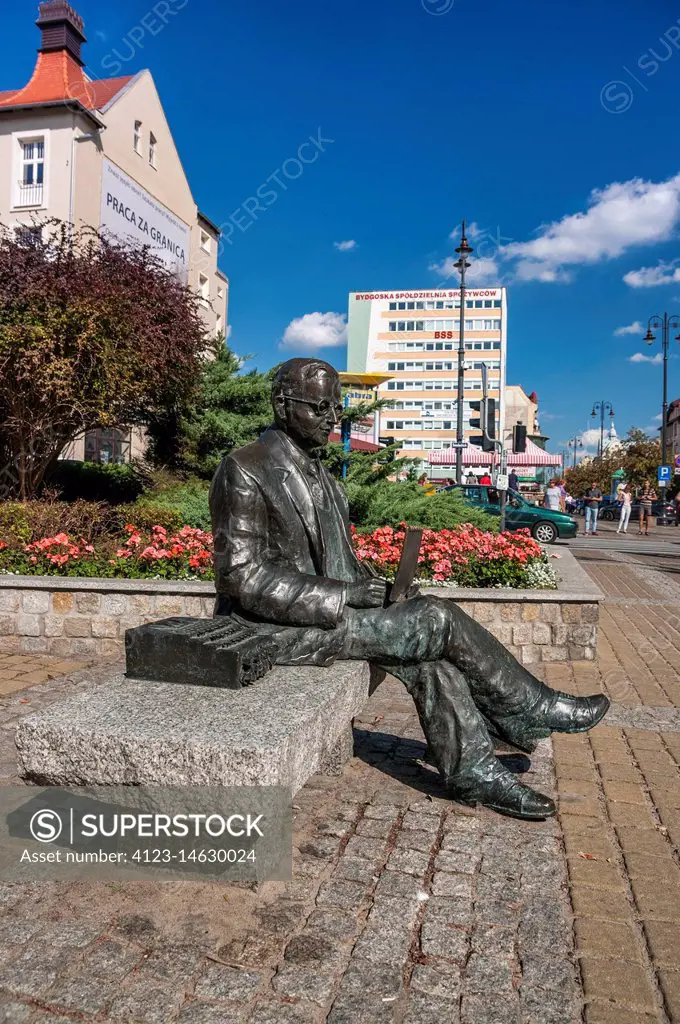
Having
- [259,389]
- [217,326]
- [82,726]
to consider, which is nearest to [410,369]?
[217,326]

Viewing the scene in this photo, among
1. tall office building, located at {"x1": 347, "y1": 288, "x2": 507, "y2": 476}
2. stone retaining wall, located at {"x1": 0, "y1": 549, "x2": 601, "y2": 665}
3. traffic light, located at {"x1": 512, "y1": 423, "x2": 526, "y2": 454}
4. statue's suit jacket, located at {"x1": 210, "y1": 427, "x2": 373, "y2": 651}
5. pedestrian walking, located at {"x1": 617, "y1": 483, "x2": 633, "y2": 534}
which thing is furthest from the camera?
tall office building, located at {"x1": 347, "y1": 288, "x2": 507, "y2": 476}

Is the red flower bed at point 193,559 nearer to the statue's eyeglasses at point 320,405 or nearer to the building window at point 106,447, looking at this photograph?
the statue's eyeglasses at point 320,405

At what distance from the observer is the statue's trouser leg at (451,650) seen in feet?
10.7

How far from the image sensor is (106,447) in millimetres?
20938

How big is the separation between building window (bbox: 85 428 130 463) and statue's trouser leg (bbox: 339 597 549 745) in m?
17.4

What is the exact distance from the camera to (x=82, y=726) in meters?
2.64

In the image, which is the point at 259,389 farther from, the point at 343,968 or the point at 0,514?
the point at 343,968

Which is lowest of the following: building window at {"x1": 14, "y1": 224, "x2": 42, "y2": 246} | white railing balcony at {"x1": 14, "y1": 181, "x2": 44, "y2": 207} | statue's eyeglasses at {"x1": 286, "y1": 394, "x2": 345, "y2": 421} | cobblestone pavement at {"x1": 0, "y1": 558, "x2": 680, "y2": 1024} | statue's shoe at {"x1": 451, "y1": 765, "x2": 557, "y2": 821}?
cobblestone pavement at {"x1": 0, "y1": 558, "x2": 680, "y2": 1024}

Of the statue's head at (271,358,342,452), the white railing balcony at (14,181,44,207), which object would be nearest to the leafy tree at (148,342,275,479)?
the statue's head at (271,358,342,452)

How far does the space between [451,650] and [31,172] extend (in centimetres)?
2166

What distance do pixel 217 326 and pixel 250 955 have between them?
31.7m

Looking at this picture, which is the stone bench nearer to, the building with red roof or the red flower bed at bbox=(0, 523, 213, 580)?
the red flower bed at bbox=(0, 523, 213, 580)

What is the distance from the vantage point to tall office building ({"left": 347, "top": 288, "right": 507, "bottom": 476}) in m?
75.4

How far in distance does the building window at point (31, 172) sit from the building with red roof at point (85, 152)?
27 mm
